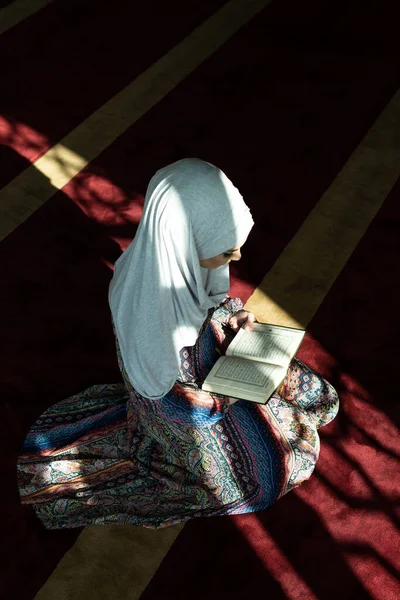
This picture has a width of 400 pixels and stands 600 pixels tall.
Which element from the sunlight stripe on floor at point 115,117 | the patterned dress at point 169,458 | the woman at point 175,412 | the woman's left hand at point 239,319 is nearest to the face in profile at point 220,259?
the woman at point 175,412

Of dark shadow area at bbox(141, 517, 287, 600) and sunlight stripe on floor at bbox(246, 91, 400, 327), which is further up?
dark shadow area at bbox(141, 517, 287, 600)

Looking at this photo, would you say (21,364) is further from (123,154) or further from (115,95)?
(115,95)

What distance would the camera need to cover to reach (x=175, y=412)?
2828mm

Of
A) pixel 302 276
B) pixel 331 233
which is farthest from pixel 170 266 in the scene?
pixel 331 233

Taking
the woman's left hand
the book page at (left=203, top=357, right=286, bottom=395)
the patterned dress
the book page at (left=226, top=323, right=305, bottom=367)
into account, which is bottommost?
the patterned dress

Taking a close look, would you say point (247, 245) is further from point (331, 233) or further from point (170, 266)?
point (170, 266)

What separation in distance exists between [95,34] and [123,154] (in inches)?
57.4

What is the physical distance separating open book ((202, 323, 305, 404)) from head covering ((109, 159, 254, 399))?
0.59 feet

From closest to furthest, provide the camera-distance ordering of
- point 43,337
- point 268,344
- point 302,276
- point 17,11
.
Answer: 1. point 268,344
2. point 43,337
3. point 302,276
4. point 17,11

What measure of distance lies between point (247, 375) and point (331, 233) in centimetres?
184

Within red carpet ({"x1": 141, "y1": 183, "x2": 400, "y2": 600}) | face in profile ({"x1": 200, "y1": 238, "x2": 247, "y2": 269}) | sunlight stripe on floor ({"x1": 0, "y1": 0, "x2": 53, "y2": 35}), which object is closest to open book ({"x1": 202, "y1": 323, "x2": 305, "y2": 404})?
face in profile ({"x1": 200, "y1": 238, "x2": 247, "y2": 269})

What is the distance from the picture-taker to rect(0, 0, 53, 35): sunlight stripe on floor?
5.98 metres

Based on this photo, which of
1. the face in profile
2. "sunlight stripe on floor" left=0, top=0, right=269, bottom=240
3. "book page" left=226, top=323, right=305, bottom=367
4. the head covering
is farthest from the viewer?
"sunlight stripe on floor" left=0, top=0, right=269, bottom=240

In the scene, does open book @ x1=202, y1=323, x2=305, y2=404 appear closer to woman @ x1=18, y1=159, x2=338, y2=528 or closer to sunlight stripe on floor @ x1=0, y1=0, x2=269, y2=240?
woman @ x1=18, y1=159, x2=338, y2=528
